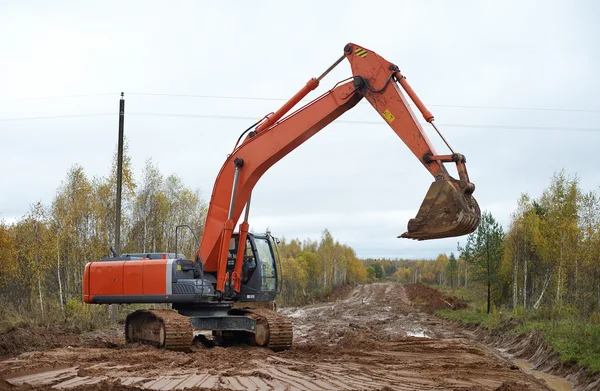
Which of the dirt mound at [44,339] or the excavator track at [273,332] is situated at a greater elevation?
the excavator track at [273,332]

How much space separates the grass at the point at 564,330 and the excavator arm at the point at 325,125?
195 inches

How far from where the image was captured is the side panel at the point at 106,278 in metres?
12.9

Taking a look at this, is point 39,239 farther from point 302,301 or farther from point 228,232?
point 302,301

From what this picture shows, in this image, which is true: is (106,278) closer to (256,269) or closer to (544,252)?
(256,269)

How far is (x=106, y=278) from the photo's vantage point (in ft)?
42.8

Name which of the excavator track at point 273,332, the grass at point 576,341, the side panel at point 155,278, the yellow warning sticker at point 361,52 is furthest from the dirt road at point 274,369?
the yellow warning sticker at point 361,52

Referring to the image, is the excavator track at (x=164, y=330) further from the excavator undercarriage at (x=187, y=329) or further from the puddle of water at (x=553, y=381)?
the puddle of water at (x=553, y=381)

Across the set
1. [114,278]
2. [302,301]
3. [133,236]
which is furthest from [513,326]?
[302,301]

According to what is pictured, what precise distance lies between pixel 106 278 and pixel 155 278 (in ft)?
4.10

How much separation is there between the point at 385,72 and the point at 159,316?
6480mm

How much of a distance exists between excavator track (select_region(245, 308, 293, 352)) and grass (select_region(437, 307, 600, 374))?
19.2 ft

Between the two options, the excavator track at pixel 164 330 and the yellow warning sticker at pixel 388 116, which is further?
the excavator track at pixel 164 330

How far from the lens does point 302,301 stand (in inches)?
1858

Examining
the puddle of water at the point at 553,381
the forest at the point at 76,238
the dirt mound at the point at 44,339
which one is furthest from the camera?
the forest at the point at 76,238
